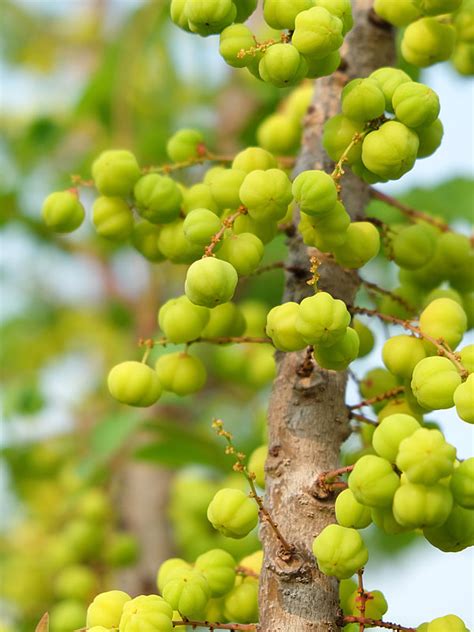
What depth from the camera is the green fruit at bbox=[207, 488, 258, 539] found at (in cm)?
164

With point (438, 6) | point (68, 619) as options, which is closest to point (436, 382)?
point (438, 6)

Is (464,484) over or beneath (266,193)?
beneath

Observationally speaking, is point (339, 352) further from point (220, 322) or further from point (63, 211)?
point (63, 211)

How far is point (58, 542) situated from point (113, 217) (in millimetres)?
2321

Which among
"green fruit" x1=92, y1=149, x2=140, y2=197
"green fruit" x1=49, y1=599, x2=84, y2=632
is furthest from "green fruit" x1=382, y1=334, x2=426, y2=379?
"green fruit" x1=49, y1=599, x2=84, y2=632

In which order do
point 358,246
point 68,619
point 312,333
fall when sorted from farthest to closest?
point 68,619
point 358,246
point 312,333

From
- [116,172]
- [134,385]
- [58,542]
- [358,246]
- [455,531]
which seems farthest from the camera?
[58,542]

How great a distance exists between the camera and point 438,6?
6.21 ft

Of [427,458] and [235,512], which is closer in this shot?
[427,458]

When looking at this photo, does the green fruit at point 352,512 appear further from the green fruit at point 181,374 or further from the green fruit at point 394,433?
the green fruit at point 181,374

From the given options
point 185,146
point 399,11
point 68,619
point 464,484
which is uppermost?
point 399,11

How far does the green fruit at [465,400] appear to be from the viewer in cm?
149

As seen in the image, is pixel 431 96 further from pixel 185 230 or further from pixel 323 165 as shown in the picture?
pixel 185 230

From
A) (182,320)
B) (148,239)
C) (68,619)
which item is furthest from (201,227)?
(68,619)
